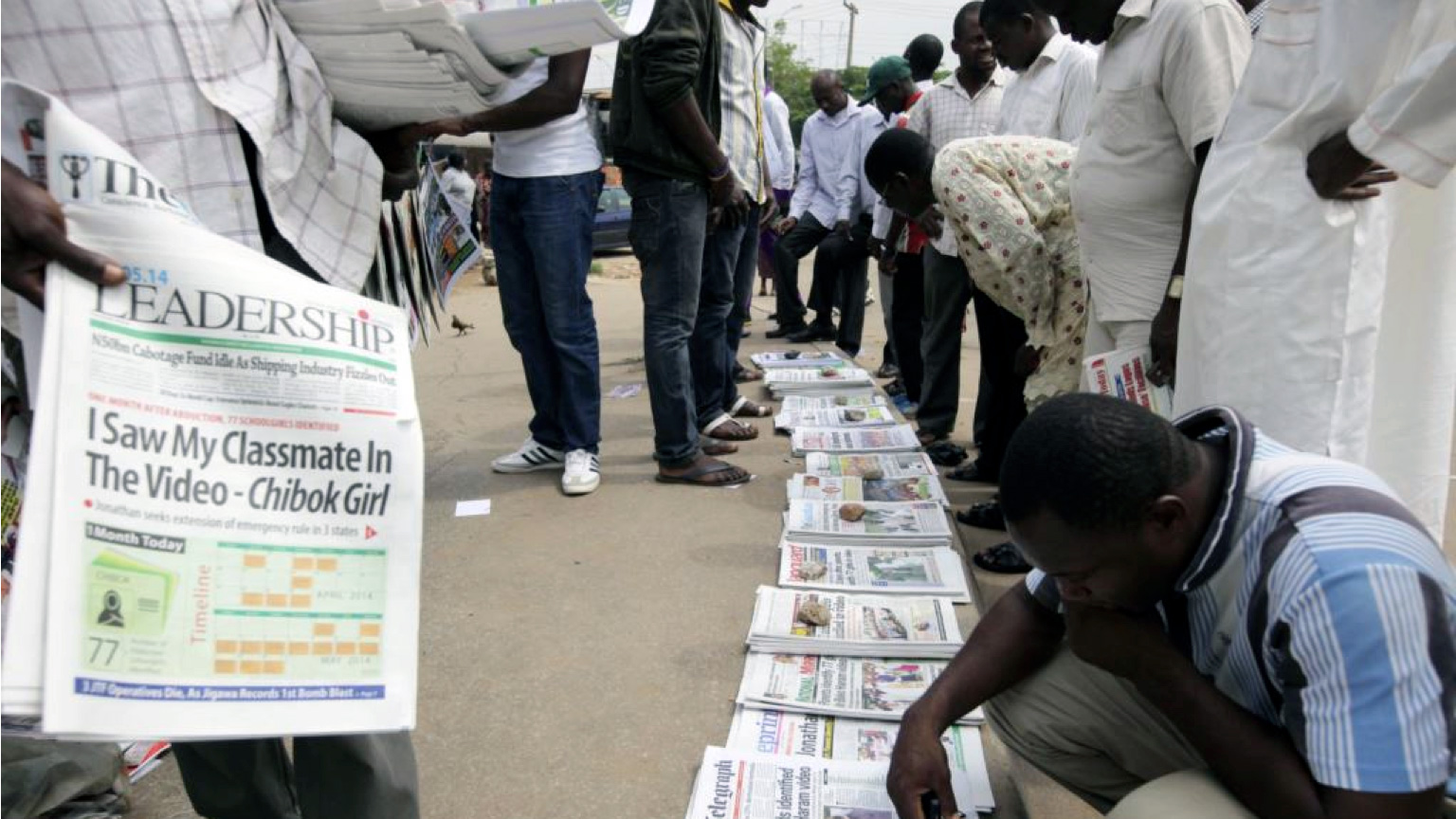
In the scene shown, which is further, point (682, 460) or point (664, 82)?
point (682, 460)

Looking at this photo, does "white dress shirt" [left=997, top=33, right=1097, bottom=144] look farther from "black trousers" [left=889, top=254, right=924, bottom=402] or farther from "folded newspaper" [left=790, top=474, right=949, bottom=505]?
"folded newspaper" [left=790, top=474, right=949, bottom=505]

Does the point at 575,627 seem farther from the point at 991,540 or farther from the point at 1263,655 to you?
the point at 1263,655

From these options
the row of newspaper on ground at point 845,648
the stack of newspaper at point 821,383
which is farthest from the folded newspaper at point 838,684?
the stack of newspaper at point 821,383

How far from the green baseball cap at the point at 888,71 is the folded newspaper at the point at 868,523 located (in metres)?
3.12

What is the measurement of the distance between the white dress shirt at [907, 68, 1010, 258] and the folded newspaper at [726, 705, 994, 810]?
9.00 feet

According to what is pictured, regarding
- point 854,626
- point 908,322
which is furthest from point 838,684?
point 908,322

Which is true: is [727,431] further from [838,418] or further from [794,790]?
[794,790]

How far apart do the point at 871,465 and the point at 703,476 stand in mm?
569

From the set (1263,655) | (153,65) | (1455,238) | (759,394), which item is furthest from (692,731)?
(759,394)

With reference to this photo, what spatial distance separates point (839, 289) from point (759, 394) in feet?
3.88

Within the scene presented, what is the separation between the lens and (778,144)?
5781mm

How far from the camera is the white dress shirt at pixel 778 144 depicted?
566 cm

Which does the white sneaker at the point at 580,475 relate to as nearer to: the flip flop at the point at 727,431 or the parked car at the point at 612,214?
the flip flop at the point at 727,431

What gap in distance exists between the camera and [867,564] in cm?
250
